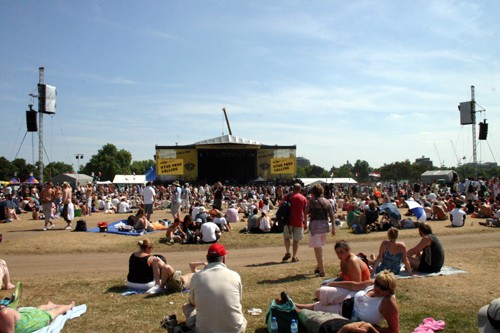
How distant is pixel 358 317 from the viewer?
480 centimetres

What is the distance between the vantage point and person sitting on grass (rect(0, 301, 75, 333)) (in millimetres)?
4500

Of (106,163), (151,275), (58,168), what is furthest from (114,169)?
A: (151,275)

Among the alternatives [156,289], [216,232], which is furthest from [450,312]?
[216,232]

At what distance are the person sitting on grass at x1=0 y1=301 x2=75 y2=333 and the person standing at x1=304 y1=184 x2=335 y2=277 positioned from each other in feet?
14.7

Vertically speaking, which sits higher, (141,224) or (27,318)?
(141,224)

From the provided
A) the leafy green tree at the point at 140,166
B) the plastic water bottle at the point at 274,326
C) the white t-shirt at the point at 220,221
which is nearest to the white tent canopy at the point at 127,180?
the white t-shirt at the point at 220,221

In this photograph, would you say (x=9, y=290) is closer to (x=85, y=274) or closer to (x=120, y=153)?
(x=85, y=274)

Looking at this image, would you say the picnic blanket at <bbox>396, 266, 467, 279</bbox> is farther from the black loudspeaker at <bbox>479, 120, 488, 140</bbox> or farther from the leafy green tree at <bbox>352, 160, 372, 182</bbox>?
the leafy green tree at <bbox>352, 160, 372, 182</bbox>

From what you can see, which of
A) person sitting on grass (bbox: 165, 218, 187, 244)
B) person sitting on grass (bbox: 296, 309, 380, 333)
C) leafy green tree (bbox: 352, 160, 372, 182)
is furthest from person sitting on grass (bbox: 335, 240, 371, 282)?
leafy green tree (bbox: 352, 160, 372, 182)

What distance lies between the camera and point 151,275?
728 cm

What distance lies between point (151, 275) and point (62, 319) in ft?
6.04

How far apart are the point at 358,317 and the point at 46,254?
31.1 feet

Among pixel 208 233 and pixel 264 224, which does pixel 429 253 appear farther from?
pixel 264 224

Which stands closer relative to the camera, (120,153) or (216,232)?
(216,232)
